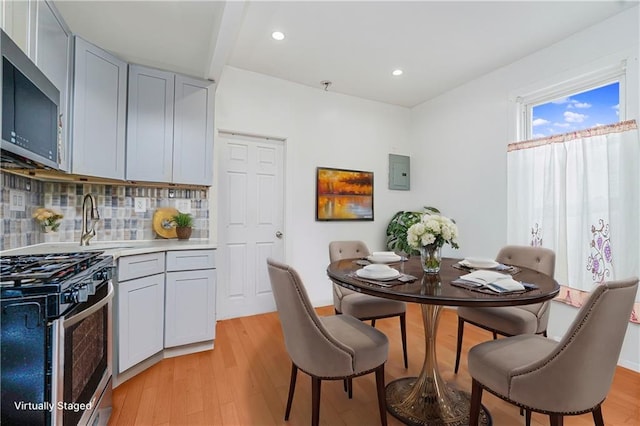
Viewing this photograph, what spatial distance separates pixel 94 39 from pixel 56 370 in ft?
7.57

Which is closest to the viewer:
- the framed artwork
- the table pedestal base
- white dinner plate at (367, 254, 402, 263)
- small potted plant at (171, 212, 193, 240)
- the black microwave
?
the black microwave

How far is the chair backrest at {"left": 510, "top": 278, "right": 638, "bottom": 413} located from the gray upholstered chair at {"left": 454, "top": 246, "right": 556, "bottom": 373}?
0.69 metres

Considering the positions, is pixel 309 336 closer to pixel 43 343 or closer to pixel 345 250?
pixel 43 343

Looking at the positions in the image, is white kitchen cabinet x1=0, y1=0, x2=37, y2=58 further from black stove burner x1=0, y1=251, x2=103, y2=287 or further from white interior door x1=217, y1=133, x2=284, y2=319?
white interior door x1=217, y1=133, x2=284, y2=319

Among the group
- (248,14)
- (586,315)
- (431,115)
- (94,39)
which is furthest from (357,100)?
(586,315)

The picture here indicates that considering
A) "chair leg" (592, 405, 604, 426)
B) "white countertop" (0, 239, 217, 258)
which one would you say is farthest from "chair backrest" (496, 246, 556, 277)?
"white countertop" (0, 239, 217, 258)

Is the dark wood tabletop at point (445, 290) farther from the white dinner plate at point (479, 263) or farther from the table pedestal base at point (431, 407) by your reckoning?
the table pedestal base at point (431, 407)

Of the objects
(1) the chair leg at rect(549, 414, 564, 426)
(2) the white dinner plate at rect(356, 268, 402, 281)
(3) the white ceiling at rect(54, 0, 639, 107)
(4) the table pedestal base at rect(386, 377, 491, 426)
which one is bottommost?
(4) the table pedestal base at rect(386, 377, 491, 426)

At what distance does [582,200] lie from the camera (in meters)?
2.54

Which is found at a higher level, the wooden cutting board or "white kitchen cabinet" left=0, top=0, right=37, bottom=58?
"white kitchen cabinet" left=0, top=0, right=37, bottom=58

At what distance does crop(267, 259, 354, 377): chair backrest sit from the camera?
1.39 meters

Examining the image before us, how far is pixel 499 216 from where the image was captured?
3246mm

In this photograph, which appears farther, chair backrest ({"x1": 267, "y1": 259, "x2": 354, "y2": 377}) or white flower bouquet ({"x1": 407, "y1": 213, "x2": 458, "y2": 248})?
white flower bouquet ({"x1": 407, "y1": 213, "x2": 458, "y2": 248})

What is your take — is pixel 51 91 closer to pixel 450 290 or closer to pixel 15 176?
pixel 15 176
